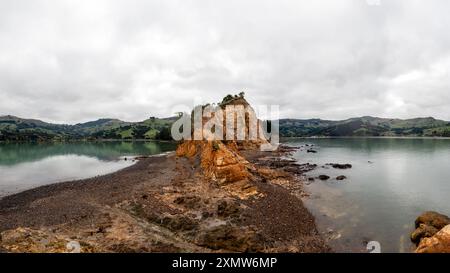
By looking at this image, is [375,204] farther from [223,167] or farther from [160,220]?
[160,220]

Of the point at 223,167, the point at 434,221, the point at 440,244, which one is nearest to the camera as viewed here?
the point at 440,244

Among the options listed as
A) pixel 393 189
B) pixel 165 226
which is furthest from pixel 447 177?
pixel 165 226

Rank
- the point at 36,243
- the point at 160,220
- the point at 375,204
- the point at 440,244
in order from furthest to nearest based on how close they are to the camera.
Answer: the point at 375,204 → the point at 160,220 → the point at 440,244 → the point at 36,243

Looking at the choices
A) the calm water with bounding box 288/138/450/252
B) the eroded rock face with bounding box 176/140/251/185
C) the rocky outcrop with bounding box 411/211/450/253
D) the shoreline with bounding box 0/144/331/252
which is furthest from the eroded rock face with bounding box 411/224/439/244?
the eroded rock face with bounding box 176/140/251/185

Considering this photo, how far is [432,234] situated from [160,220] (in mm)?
26585

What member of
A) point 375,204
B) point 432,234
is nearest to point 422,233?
point 432,234

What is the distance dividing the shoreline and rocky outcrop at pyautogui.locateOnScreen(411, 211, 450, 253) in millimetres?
7353

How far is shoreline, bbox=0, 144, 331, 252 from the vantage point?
21.5 meters

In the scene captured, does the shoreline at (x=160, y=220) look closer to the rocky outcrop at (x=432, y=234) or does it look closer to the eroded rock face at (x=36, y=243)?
the eroded rock face at (x=36, y=243)

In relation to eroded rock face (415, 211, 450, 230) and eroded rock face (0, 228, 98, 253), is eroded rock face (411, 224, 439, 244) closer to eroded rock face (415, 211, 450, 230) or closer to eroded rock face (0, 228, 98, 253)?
eroded rock face (415, 211, 450, 230)

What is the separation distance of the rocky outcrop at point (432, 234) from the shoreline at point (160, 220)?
289 inches

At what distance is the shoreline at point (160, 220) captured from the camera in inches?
847

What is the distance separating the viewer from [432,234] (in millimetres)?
24297

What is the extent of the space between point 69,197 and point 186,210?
19328 mm
